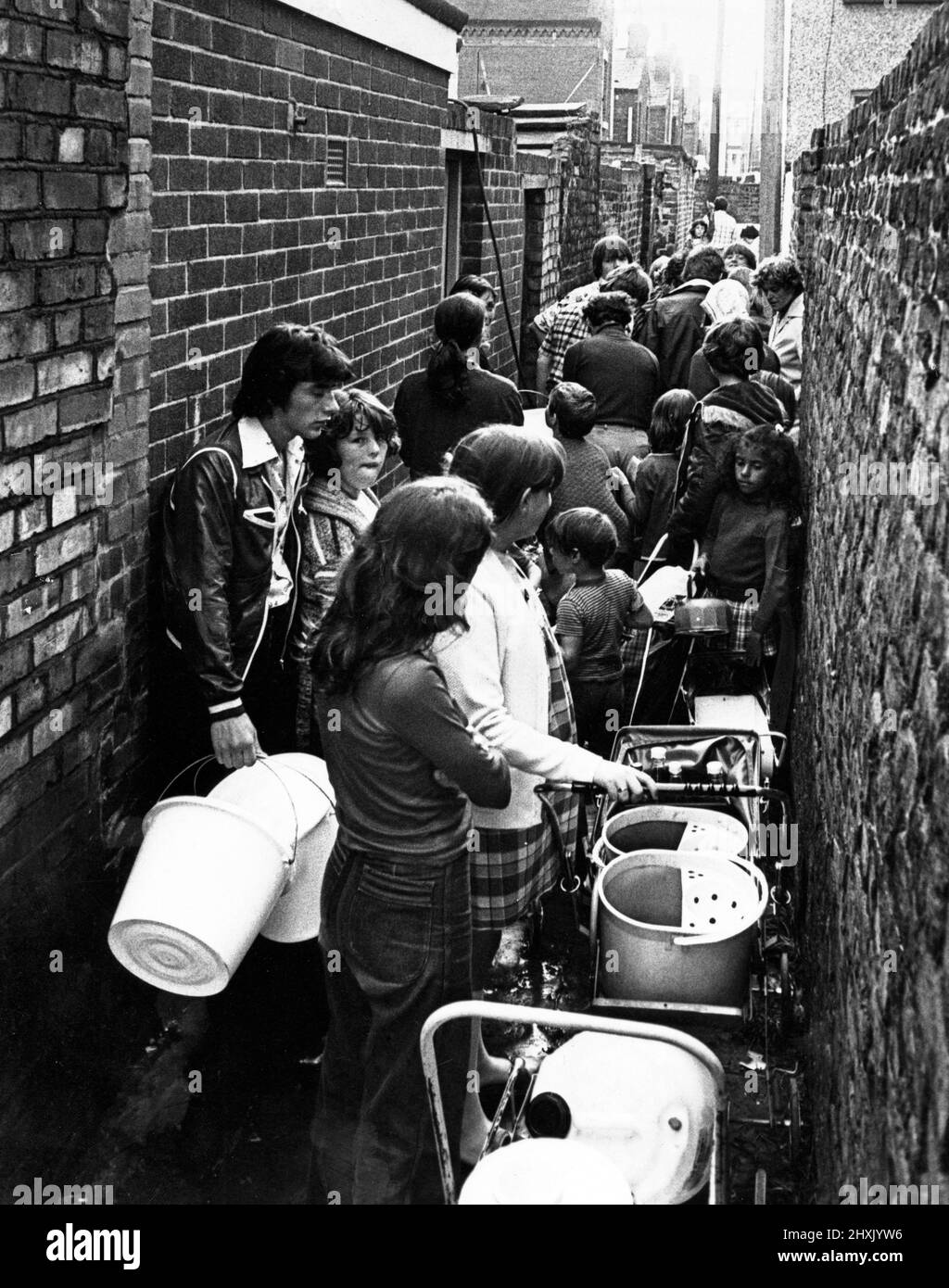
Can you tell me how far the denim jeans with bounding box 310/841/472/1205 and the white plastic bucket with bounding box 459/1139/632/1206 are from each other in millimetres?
660

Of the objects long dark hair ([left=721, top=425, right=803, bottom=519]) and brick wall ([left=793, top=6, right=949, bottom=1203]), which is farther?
long dark hair ([left=721, top=425, right=803, bottom=519])

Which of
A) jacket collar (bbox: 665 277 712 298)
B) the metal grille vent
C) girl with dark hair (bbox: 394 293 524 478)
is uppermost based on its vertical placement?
the metal grille vent

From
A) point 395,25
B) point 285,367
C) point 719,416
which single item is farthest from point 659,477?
point 285,367

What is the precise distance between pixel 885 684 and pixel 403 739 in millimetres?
974

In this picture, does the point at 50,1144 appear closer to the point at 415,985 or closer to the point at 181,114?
the point at 415,985

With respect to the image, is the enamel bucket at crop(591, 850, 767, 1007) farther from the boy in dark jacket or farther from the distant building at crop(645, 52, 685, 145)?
the distant building at crop(645, 52, 685, 145)

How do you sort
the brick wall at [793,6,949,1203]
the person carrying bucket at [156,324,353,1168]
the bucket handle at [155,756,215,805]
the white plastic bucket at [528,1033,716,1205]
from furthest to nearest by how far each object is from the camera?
1. the bucket handle at [155,756,215,805]
2. the person carrying bucket at [156,324,353,1168]
3. the white plastic bucket at [528,1033,716,1205]
4. the brick wall at [793,6,949,1203]

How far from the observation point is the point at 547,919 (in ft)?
17.7

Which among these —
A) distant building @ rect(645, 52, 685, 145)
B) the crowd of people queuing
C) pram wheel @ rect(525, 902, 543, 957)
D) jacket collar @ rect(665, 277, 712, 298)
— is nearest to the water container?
the crowd of people queuing

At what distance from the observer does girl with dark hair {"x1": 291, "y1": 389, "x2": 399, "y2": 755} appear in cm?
475

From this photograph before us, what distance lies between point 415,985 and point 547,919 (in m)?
2.21

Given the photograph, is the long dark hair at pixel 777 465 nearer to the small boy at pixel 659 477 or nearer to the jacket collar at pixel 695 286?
the small boy at pixel 659 477

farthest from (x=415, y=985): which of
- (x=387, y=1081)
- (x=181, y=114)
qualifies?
(x=181, y=114)

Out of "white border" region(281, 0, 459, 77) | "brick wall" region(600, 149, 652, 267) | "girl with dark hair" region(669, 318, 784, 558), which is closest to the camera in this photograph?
"girl with dark hair" region(669, 318, 784, 558)
